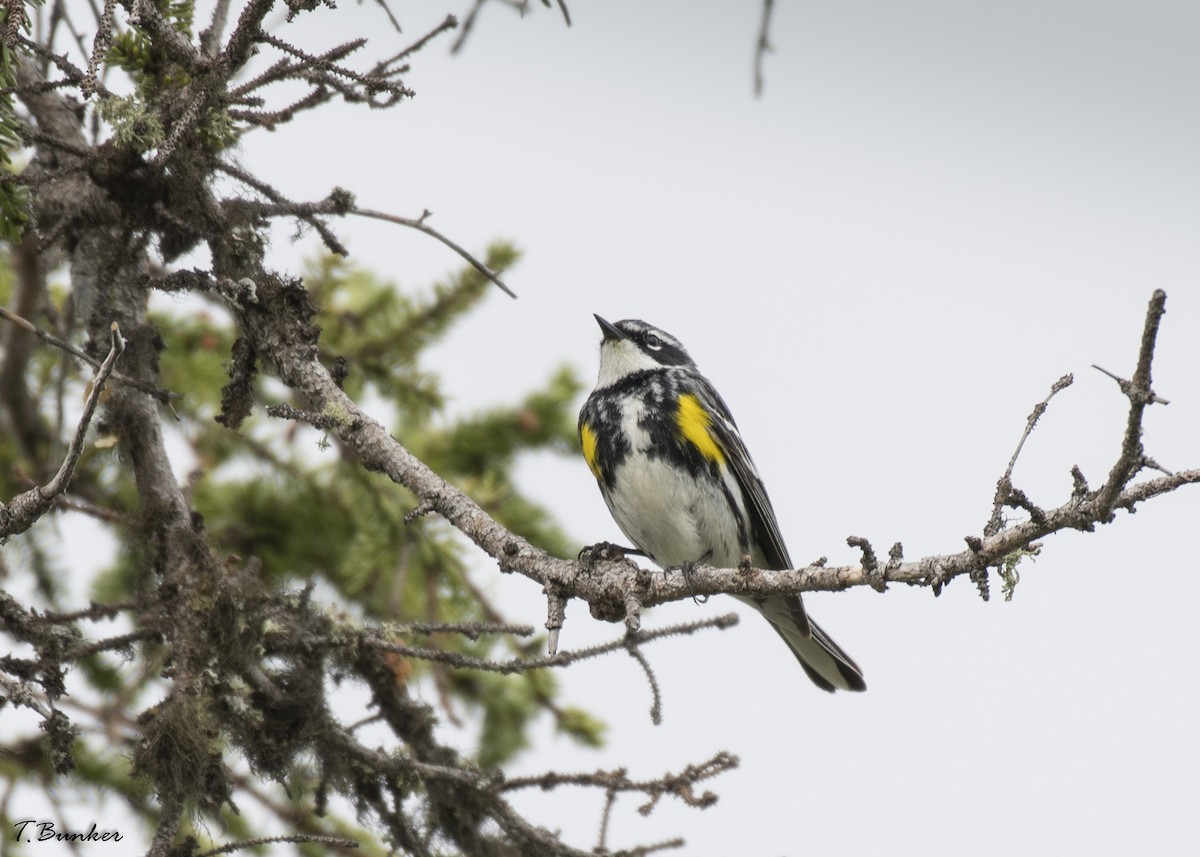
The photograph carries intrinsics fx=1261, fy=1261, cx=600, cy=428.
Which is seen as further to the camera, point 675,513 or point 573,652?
point 675,513

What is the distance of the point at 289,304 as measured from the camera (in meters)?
3.45

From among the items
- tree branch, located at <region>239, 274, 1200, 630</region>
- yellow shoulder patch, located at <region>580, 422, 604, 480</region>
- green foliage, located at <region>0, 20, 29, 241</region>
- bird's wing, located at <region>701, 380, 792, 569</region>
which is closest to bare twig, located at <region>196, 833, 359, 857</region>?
tree branch, located at <region>239, 274, 1200, 630</region>

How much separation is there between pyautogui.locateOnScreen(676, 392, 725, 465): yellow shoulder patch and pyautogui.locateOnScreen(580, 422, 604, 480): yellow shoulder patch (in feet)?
1.25

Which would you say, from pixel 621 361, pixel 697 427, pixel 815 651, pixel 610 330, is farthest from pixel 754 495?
pixel 610 330

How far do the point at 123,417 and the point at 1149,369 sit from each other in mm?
2737

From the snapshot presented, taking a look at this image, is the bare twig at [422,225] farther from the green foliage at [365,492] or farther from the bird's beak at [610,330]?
the bird's beak at [610,330]

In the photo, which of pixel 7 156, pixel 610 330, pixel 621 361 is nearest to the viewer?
pixel 7 156

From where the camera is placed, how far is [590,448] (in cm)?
520

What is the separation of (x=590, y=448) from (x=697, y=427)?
0.46m

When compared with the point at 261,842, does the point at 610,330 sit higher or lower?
higher

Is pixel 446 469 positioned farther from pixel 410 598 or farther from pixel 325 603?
pixel 325 603

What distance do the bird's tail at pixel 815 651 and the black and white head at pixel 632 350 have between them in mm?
1211

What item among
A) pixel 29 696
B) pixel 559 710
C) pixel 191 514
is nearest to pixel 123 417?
pixel 191 514

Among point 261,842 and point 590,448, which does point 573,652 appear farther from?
point 590,448
